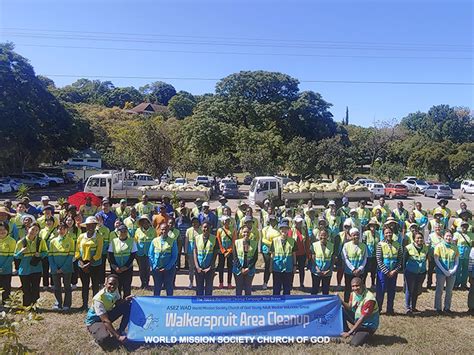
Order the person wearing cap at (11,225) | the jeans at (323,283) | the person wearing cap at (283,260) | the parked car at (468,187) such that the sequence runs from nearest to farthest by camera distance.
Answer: the person wearing cap at (283,260) → the jeans at (323,283) → the person wearing cap at (11,225) → the parked car at (468,187)

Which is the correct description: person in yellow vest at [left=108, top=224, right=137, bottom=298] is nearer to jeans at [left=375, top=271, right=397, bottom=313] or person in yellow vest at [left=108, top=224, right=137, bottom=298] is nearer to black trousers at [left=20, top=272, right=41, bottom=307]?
black trousers at [left=20, top=272, right=41, bottom=307]

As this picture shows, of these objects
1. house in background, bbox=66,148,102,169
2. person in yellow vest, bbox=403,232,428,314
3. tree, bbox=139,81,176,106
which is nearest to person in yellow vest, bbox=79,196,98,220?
person in yellow vest, bbox=403,232,428,314

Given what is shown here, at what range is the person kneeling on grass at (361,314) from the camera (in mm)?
6461

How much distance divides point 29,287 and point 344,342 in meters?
5.52

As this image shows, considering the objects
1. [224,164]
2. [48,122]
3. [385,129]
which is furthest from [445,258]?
[385,129]

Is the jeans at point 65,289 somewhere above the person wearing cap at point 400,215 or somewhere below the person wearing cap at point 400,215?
below

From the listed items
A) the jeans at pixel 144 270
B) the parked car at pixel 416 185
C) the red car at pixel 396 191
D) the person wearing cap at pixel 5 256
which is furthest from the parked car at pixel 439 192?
the person wearing cap at pixel 5 256

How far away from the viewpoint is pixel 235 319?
6574 mm

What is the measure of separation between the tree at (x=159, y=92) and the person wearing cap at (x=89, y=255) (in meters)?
114

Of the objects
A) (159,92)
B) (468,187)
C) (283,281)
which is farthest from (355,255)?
(159,92)

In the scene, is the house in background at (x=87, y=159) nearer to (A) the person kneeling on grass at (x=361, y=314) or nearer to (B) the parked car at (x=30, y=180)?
(B) the parked car at (x=30, y=180)

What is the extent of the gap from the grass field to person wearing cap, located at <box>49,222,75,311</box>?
12.7 inches

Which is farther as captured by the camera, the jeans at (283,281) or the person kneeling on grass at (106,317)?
the jeans at (283,281)

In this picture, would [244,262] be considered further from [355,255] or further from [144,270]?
[144,270]
